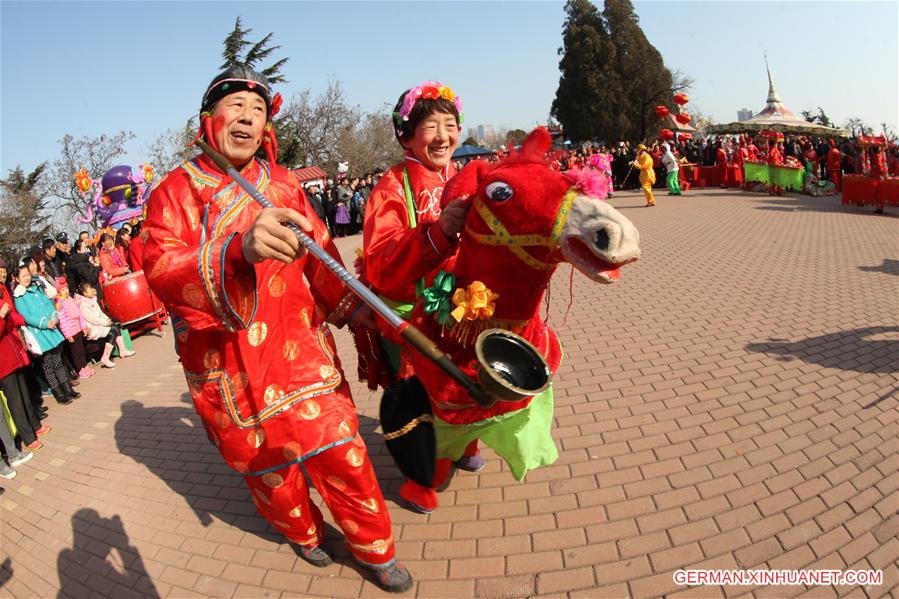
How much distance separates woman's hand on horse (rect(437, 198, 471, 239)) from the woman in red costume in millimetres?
127

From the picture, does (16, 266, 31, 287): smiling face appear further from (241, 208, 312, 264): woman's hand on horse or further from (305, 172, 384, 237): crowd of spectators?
(305, 172, 384, 237): crowd of spectators

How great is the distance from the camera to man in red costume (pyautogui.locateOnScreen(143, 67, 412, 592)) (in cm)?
242

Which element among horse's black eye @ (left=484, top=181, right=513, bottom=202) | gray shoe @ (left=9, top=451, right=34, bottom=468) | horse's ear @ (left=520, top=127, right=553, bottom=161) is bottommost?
gray shoe @ (left=9, top=451, right=34, bottom=468)

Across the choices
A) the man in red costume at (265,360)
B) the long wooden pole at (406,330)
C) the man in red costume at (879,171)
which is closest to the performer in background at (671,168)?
the man in red costume at (879,171)

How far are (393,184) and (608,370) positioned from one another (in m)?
3.04

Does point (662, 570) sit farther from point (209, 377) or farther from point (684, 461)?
point (209, 377)

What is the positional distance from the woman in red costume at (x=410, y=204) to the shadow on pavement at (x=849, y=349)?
3.67m

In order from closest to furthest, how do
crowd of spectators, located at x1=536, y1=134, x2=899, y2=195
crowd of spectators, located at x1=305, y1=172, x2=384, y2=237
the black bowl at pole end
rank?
the black bowl at pole end
crowd of spectators, located at x1=305, y1=172, x2=384, y2=237
crowd of spectators, located at x1=536, y1=134, x2=899, y2=195

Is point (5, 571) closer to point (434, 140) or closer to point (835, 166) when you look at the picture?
point (434, 140)

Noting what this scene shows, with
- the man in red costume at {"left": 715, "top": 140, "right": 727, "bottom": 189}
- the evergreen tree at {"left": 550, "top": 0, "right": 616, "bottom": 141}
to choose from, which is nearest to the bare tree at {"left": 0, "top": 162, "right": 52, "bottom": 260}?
the man in red costume at {"left": 715, "top": 140, "right": 727, "bottom": 189}

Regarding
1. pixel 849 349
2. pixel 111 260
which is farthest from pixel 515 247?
pixel 111 260

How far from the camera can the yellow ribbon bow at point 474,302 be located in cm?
224

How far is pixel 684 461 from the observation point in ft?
11.5

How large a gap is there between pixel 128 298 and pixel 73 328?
65.4 inches
